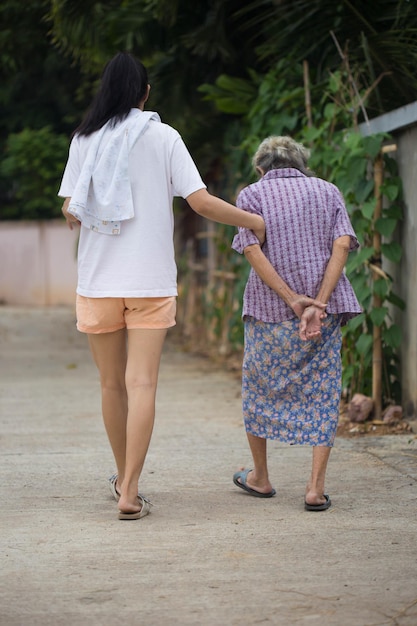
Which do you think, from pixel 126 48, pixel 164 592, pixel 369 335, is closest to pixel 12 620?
pixel 164 592

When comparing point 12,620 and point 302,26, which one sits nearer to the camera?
point 12,620

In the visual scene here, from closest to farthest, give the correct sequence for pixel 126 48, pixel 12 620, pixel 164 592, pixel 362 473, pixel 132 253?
1. pixel 12 620
2. pixel 164 592
3. pixel 132 253
4. pixel 362 473
5. pixel 126 48

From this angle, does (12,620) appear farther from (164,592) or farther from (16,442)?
(16,442)

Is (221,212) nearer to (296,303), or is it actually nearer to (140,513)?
(296,303)

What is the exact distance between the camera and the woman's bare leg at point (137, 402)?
4.53m

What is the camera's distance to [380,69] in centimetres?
750

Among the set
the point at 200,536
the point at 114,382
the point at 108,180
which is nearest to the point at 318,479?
the point at 200,536

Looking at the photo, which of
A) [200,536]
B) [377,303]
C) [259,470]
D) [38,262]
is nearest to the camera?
[200,536]

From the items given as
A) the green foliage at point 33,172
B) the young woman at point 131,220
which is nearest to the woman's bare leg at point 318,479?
the young woman at point 131,220

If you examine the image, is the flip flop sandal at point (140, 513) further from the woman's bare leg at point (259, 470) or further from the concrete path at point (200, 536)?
the woman's bare leg at point (259, 470)

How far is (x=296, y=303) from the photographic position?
459cm

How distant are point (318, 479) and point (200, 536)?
2.16ft

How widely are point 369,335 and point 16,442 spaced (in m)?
2.25

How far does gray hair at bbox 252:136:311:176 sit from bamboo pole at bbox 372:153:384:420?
182 centimetres
